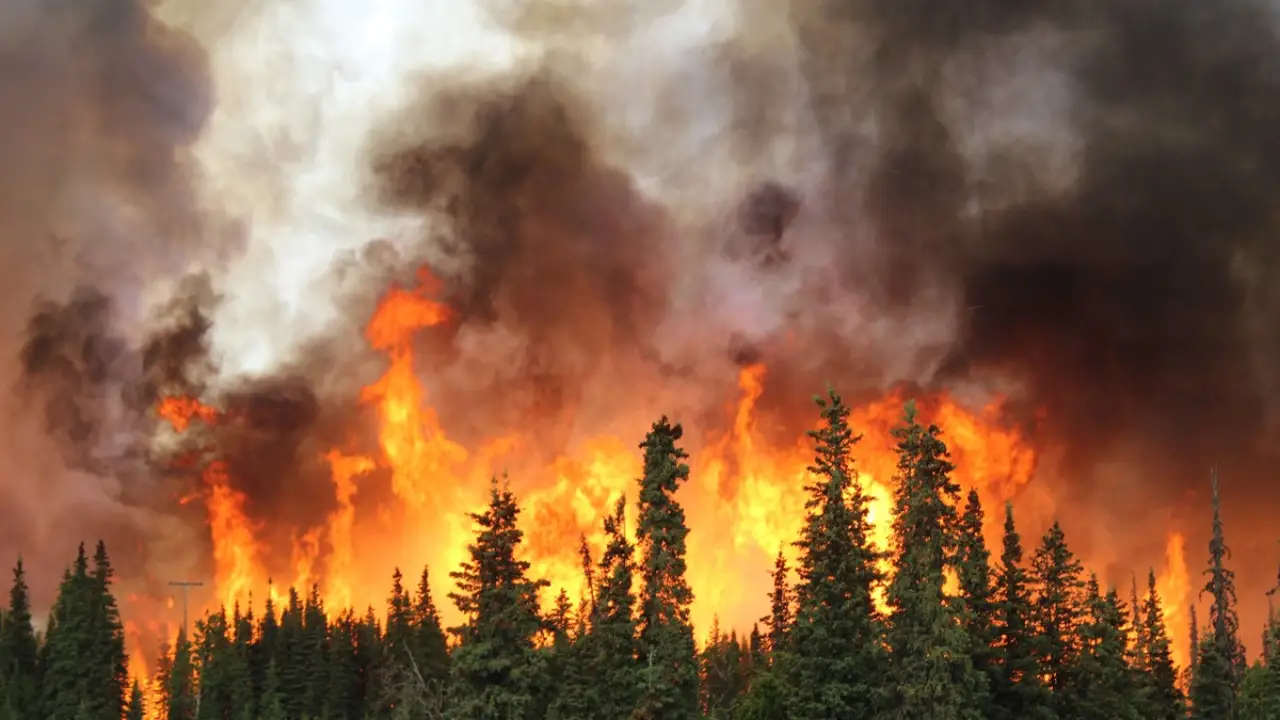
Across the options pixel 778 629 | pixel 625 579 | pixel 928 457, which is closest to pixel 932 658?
pixel 928 457

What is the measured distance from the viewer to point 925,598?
58.7m

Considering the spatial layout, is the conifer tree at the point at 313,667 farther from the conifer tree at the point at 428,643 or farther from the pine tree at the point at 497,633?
the pine tree at the point at 497,633

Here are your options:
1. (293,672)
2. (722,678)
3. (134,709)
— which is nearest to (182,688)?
(134,709)

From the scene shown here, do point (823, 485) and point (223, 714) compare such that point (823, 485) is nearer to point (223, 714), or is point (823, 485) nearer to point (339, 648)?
point (339, 648)

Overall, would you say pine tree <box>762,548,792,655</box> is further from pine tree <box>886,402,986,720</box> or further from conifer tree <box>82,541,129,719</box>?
conifer tree <box>82,541,129,719</box>

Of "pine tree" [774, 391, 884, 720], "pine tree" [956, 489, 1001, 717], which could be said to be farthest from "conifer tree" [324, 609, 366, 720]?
"pine tree" [956, 489, 1001, 717]

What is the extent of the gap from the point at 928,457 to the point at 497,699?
84.0 feet

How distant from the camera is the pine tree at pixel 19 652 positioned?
131625 mm

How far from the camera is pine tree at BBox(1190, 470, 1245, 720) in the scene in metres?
88.8

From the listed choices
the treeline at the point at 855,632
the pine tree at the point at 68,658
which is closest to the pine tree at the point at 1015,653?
the treeline at the point at 855,632

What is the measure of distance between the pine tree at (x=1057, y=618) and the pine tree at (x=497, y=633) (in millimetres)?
31338

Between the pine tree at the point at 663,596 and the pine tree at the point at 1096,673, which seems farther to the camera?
the pine tree at the point at 1096,673

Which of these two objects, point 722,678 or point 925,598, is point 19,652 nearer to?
point 722,678

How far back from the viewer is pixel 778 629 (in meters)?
97.1
